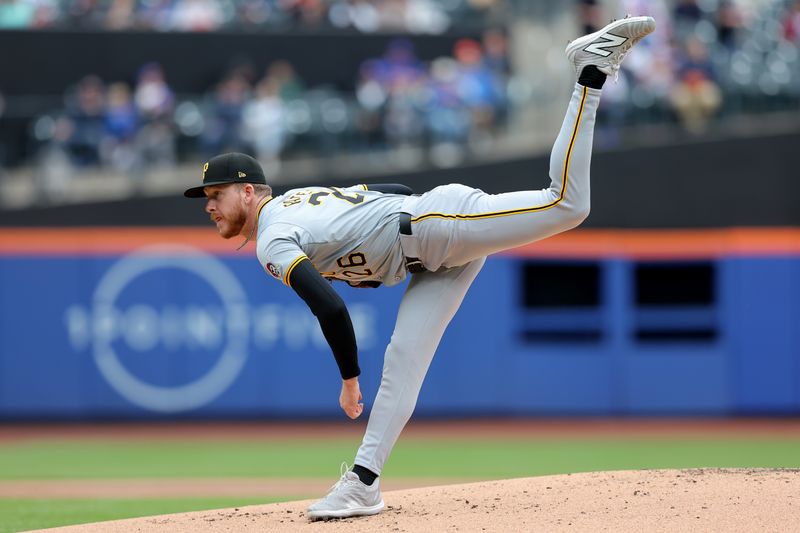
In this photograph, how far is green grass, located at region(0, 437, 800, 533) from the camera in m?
8.91

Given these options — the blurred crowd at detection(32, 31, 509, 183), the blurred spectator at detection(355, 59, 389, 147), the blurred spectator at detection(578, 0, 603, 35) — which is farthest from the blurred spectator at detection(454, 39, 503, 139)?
the blurred spectator at detection(578, 0, 603, 35)

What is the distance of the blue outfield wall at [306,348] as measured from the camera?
1252 cm

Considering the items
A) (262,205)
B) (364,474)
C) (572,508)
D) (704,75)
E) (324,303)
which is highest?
(704,75)

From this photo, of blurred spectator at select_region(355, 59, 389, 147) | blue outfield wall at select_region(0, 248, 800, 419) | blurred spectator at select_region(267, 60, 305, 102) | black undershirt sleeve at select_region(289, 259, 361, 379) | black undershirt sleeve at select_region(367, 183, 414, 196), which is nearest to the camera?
black undershirt sleeve at select_region(289, 259, 361, 379)

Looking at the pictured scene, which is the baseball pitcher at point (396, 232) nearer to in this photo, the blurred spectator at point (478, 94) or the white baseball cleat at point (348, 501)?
the white baseball cleat at point (348, 501)

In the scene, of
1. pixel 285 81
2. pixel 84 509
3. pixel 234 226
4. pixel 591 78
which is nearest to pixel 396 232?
pixel 234 226

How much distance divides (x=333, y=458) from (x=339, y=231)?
5310 millimetres

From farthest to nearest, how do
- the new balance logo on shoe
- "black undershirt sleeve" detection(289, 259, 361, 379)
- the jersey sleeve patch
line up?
the new balance logo on shoe
the jersey sleeve patch
"black undershirt sleeve" detection(289, 259, 361, 379)

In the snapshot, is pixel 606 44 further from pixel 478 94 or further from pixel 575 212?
pixel 478 94

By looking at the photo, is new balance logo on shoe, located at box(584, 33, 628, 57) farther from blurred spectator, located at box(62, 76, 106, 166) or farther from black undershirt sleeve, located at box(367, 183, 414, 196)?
blurred spectator, located at box(62, 76, 106, 166)

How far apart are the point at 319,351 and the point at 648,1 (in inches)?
245

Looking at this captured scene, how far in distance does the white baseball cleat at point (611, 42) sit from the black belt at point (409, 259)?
3.28 ft

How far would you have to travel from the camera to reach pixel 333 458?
10.0 meters

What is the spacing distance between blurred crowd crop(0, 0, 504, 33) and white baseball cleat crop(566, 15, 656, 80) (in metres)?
9.69
